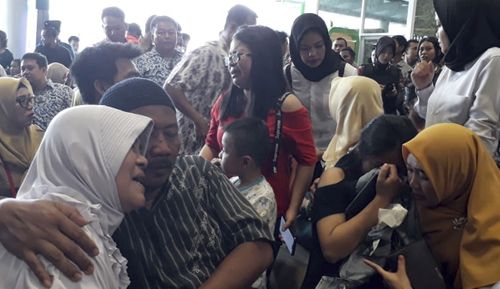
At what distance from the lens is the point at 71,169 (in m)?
1.18

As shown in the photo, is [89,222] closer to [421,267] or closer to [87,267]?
[87,267]

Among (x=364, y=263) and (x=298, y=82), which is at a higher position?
(x=298, y=82)

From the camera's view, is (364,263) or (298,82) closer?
(364,263)

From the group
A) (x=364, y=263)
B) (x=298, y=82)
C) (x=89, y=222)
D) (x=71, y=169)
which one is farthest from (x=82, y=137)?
(x=298, y=82)

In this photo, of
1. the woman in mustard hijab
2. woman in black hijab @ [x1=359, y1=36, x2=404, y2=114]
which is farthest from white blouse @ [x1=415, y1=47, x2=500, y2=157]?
woman in black hijab @ [x1=359, y1=36, x2=404, y2=114]

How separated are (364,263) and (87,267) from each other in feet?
2.94

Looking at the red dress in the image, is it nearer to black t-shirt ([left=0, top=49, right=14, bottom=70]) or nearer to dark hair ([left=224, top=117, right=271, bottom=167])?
dark hair ([left=224, top=117, right=271, bottom=167])

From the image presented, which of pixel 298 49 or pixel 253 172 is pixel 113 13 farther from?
pixel 253 172

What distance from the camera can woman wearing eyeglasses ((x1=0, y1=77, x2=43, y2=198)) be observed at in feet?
7.95

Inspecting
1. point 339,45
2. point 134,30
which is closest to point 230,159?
point 134,30

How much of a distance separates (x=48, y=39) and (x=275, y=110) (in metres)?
4.77

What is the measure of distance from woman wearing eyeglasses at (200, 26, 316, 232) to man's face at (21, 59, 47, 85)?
7.26 ft

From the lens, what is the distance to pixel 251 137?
2.13 meters

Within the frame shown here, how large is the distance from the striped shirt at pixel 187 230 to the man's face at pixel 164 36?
2005 mm
